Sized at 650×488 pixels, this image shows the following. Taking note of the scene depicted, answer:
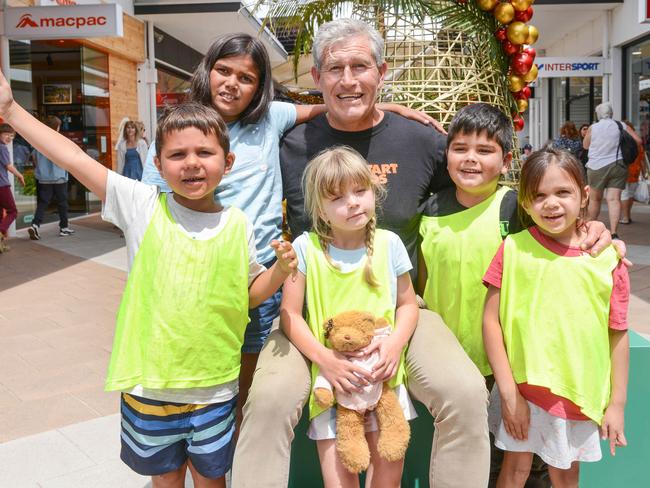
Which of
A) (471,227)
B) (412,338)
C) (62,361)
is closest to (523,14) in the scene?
(471,227)

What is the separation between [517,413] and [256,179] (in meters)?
1.19

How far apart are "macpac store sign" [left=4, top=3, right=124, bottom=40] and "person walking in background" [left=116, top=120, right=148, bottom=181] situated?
146 cm

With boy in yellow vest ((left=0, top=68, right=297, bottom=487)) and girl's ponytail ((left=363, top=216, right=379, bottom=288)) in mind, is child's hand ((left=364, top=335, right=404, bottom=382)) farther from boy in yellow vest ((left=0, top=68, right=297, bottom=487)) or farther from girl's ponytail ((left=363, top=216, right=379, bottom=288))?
boy in yellow vest ((left=0, top=68, right=297, bottom=487))

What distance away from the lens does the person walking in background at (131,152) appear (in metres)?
10.1

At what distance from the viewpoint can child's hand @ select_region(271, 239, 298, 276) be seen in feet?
6.43

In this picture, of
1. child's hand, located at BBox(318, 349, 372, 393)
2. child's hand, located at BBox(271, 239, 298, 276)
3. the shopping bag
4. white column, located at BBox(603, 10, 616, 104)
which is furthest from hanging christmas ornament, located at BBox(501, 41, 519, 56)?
white column, located at BBox(603, 10, 616, 104)

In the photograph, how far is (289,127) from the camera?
Result: 267cm

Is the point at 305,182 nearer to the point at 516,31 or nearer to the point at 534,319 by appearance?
the point at 534,319

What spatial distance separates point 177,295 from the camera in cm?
201

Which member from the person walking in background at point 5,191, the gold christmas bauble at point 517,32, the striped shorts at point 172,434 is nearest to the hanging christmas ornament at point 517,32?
the gold christmas bauble at point 517,32

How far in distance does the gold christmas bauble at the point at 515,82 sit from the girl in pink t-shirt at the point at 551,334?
3.27ft

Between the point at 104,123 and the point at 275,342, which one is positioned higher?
the point at 104,123

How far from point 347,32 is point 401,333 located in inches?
43.7

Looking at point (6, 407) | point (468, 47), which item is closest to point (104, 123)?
point (6, 407)
